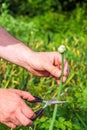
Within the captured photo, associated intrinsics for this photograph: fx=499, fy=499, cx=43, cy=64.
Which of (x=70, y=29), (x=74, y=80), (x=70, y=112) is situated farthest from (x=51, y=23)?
(x=70, y=112)

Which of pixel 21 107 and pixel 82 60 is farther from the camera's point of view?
A: pixel 82 60

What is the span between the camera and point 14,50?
296cm

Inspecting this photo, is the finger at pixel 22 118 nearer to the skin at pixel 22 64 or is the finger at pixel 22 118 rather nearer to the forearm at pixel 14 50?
the skin at pixel 22 64

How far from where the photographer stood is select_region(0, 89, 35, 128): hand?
227 centimetres

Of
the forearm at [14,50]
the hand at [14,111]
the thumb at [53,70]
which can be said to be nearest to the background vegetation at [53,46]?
the thumb at [53,70]

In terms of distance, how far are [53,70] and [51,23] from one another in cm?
525

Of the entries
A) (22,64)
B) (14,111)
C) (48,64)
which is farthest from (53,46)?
(14,111)

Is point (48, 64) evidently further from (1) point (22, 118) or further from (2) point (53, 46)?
(2) point (53, 46)

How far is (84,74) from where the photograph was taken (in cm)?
469

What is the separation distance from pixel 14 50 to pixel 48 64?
28 cm

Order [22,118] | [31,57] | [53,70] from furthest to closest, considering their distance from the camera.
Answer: [31,57], [53,70], [22,118]

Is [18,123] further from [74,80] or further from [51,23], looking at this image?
[51,23]

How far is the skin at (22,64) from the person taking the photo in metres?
2.29

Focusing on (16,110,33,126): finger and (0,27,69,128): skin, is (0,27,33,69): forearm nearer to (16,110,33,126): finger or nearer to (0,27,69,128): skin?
(0,27,69,128): skin
